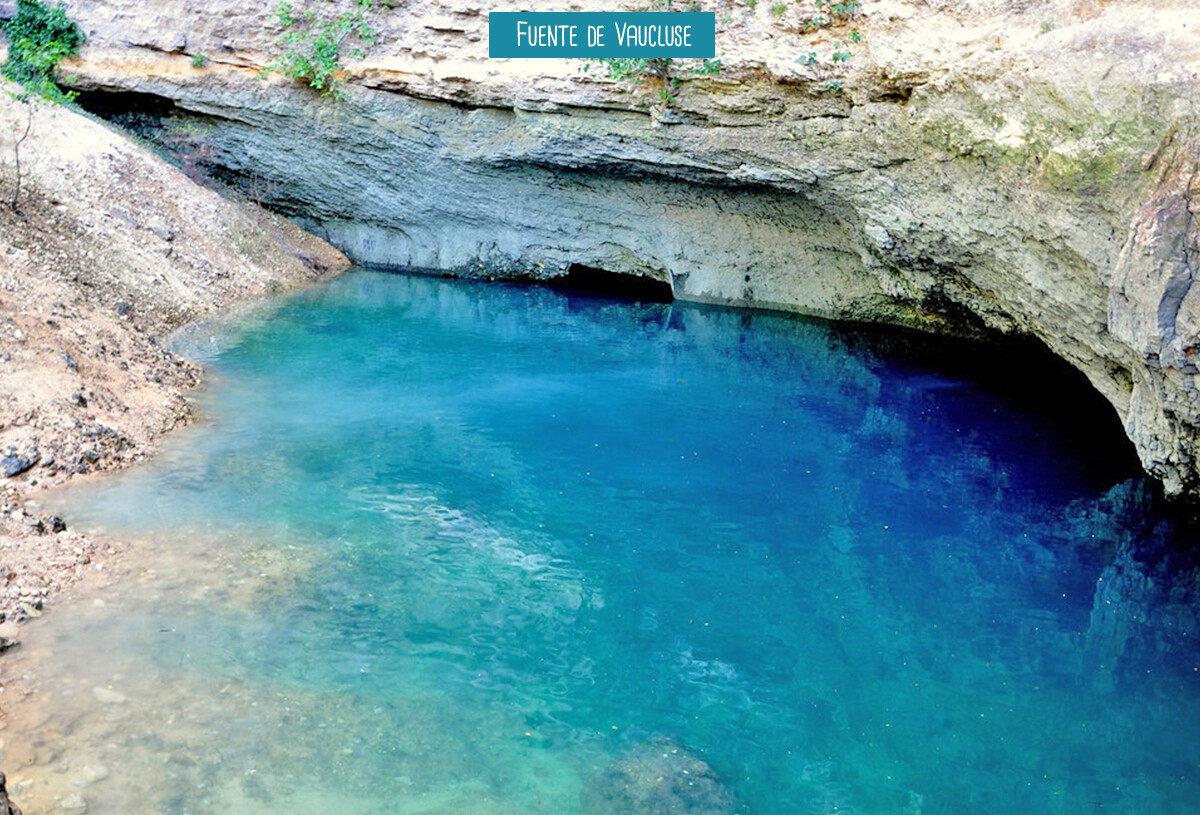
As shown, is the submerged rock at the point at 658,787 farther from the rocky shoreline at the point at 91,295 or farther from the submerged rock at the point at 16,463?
the submerged rock at the point at 16,463

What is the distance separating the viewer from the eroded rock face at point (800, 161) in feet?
25.5

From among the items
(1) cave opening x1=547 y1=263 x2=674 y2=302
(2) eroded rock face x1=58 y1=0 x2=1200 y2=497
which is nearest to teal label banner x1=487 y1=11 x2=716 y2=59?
(2) eroded rock face x1=58 y1=0 x2=1200 y2=497

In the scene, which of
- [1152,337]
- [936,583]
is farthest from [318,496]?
[1152,337]

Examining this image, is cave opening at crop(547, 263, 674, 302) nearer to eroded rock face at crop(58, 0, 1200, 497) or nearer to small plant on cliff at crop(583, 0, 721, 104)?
eroded rock face at crop(58, 0, 1200, 497)

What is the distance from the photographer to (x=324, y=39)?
16.6m

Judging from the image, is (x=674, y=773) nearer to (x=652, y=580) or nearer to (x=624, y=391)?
(x=652, y=580)

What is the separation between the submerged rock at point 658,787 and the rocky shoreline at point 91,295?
344 cm

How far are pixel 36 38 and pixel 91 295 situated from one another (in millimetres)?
8487

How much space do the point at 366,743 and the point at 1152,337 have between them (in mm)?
6042

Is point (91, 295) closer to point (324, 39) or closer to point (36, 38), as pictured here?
point (324, 39)

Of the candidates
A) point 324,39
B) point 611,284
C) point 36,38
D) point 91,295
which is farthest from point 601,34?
point 36,38

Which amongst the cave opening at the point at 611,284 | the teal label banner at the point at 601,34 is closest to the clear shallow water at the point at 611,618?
the teal label banner at the point at 601,34

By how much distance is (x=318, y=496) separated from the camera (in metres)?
8.05

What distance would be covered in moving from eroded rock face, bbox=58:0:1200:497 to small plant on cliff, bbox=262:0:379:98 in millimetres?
323
